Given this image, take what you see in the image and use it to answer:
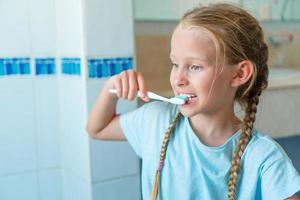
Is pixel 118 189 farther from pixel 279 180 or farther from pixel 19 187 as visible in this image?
pixel 279 180

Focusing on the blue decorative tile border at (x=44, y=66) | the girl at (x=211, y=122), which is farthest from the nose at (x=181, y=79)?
the blue decorative tile border at (x=44, y=66)

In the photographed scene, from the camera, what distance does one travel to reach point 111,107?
88 centimetres

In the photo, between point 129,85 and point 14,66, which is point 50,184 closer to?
point 14,66

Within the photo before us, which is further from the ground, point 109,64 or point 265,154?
point 109,64

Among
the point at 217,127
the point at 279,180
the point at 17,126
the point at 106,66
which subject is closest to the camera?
the point at 279,180

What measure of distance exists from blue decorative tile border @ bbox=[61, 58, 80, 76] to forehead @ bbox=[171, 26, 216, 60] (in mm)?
448

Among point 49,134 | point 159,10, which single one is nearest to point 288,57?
point 159,10

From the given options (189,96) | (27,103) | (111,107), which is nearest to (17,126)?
(27,103)

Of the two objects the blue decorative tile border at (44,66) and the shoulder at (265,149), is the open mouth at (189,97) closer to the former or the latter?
Result: the shoulder at (265,149)

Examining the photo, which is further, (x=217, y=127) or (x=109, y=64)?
(x=109, y=64)

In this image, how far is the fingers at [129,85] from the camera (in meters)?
0.77

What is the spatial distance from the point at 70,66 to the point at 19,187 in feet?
1.30

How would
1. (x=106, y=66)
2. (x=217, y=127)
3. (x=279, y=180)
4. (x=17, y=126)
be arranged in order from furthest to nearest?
(x=17, y=126) < (x=106, y=66) < (x=217, y=127) < (x=279, y=180)

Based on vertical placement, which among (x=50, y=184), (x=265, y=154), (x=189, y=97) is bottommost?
(x=50, y=184)
